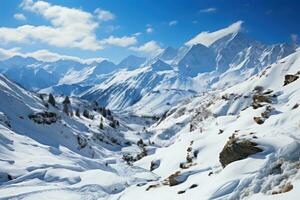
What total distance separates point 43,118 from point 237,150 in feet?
320

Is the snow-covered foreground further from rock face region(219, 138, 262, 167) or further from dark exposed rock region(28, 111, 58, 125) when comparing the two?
dark exposed rock region(28, 111, 58, 125)

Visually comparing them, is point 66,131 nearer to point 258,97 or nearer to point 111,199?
point 258,97

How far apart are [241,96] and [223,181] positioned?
142 meters

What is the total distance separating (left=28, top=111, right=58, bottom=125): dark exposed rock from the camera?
12178cm

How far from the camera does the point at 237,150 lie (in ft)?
115

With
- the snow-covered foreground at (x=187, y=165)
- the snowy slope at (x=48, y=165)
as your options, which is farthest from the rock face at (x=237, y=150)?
the snowy slope at (x=48, y=165)

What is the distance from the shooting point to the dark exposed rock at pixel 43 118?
400ft

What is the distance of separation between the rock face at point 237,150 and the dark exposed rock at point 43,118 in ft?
308

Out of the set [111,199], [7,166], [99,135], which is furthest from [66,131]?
[111,199]

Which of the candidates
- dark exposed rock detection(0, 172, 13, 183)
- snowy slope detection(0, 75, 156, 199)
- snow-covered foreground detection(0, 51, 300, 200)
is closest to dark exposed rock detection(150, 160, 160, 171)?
snow-covered foreground detection(0, 51, 300, 200)

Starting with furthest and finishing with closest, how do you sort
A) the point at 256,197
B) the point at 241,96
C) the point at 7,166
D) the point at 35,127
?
1. the point at 241,96
2. the point at 35,127
3. the point at 7,166
4. the point at 256,197

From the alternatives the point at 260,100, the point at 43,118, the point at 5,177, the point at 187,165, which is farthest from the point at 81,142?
the point at 187,165

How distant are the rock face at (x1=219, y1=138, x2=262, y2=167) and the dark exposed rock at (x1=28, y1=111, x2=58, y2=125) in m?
93.8

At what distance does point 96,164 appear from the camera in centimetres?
7950
